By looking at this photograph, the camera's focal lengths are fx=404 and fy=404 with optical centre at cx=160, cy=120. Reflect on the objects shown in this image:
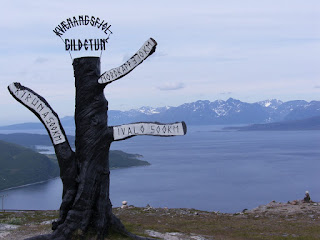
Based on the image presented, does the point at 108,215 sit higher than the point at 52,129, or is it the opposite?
the point at 52,129

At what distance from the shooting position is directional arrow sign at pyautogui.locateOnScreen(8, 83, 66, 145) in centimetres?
1288

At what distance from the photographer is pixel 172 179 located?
13625 cm

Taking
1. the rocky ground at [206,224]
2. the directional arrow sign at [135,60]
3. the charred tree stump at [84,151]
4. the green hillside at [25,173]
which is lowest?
the green hillside at [25,173]

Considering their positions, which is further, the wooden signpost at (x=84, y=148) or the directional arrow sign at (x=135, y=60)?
the wooden signpost at (x=84, y=148)

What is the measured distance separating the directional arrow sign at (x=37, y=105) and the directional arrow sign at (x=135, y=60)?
7.64 ft

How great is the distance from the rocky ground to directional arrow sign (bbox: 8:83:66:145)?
4.23 meters

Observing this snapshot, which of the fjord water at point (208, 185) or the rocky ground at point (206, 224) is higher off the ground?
the rocky ground at point (206, 224)

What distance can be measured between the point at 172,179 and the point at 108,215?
123879 millimetres

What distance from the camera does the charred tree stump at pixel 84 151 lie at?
42.6 ft

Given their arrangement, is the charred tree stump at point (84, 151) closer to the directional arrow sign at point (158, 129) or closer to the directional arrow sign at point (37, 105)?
the directional arrow sign at point (37, 105)

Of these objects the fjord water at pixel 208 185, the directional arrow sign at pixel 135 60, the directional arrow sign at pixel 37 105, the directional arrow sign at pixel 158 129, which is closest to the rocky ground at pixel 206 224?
the directional arrow sign at pixel 158 129

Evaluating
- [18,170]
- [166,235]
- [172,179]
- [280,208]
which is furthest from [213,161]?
[166,235]

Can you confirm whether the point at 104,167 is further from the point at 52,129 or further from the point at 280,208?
the point at 280,208

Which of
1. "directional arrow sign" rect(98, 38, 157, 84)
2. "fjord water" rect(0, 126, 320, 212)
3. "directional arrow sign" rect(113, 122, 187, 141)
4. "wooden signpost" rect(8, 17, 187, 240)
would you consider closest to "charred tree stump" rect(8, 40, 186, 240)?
"wooden signpost" rect(8, 17, 187, 240)
